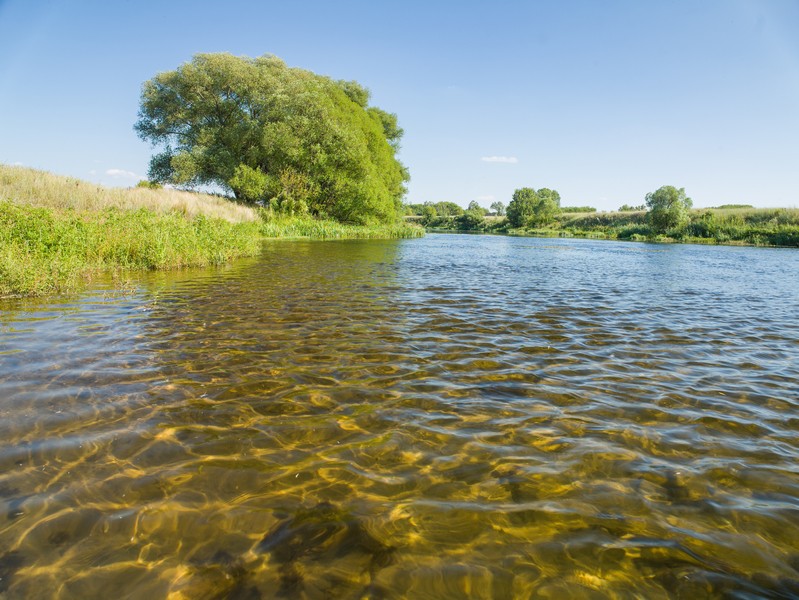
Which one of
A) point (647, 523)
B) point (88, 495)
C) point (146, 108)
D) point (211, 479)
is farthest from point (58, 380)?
point (146, 108)

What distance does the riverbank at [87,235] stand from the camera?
1081 cm

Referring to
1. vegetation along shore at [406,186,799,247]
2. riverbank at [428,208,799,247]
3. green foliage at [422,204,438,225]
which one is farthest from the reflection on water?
green foliage at [422,204,438,225]

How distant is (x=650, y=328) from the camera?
989 centimetres

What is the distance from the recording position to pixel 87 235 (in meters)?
14.1

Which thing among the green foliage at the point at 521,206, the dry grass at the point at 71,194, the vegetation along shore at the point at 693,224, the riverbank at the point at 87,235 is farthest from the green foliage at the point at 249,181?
the green foliage at the point at 521,206

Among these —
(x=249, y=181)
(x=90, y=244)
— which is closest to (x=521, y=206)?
(x=249, y=181)

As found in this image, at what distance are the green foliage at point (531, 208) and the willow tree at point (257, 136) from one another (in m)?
82.3

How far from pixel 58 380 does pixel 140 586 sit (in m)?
4.04

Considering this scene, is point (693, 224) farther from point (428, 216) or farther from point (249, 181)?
point (428, 216)

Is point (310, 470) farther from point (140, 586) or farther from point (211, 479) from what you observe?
point (140, 586)

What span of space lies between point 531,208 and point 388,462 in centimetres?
12848

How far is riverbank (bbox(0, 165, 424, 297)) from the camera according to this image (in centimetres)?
1081

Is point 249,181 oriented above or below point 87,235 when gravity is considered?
above

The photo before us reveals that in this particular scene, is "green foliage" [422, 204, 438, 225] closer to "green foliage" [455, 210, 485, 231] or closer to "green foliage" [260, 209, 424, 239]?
"green foliage" [455, 210, 485, 231]
